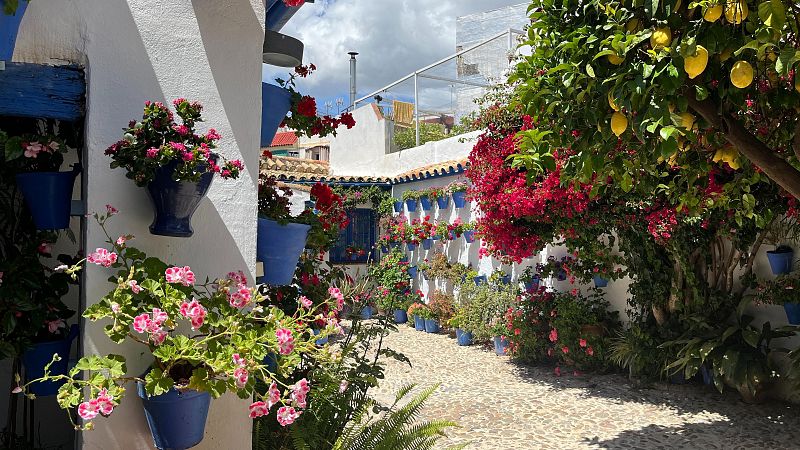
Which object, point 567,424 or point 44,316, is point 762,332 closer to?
point 567,424

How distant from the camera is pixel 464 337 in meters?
9.83

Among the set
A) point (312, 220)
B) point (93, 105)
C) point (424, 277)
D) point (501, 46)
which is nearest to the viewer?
point (93, 105)

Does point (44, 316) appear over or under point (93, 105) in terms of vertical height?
under

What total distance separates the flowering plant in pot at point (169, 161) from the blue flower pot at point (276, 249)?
0.61m

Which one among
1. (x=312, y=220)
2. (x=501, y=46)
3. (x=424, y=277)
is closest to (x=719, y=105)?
(x=312, y=220)

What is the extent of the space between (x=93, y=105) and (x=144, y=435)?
4.63 feet

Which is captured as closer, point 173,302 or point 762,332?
point 173,302

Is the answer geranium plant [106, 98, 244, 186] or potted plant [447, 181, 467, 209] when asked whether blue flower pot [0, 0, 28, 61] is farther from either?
potted plant [447, 181, 467, 209]

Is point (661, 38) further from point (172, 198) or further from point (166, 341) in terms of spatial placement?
point (166, 341)

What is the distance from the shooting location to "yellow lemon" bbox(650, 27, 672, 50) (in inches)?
82.4

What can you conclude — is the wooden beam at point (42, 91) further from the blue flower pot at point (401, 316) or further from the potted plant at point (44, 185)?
the blue flower pot at point (401, 316)

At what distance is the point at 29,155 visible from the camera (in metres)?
2.20

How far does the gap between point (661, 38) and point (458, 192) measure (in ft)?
28.9

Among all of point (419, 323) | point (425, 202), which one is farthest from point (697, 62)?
point (425, 202)
